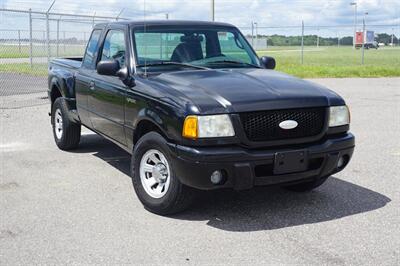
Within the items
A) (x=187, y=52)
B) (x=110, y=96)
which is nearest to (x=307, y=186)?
(x=187, y=52)

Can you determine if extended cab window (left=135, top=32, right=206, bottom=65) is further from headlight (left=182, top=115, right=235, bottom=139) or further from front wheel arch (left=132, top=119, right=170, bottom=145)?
headlight (left=182, top=115, right=235, bottom=139)

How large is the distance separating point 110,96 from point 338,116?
242 cm

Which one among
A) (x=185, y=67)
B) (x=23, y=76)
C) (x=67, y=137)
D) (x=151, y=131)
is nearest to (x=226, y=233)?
(x=151, y=131)

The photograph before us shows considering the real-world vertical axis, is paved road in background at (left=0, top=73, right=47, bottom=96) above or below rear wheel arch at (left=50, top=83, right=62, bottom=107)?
below

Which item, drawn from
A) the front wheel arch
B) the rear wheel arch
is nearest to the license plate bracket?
the front wheel arch

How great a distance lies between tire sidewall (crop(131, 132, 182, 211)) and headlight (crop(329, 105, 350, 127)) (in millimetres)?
1531

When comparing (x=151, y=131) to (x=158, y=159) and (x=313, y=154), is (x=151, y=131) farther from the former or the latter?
(x=313, y=154)

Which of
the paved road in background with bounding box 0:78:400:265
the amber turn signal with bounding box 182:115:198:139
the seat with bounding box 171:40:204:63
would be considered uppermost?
the seat with bounding box 171:40:204:63

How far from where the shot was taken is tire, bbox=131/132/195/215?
4.60m

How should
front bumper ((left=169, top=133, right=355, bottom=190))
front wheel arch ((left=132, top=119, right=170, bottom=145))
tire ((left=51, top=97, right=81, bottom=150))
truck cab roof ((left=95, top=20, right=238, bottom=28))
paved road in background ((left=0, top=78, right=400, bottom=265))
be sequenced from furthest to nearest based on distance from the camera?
tire ((left=51, top=97, right=81, bottom=150)), truck cab roof ((left=95, top=20, right=238, bottom=28)), front wheel arch ((left=132, top=119, right=170, bottom=145)), front bumper ((left=169, top=133, right=355, bottom=190)), paved road in background ((left=0, top=78, right=400, bottom=265))

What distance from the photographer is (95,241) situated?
4.15 metres

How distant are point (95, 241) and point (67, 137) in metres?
3.56

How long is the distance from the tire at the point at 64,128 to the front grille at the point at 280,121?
3.69 m

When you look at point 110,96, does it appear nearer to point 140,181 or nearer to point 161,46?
point 161,46
